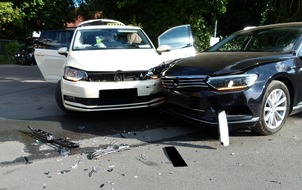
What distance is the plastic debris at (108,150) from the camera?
4.50 meters

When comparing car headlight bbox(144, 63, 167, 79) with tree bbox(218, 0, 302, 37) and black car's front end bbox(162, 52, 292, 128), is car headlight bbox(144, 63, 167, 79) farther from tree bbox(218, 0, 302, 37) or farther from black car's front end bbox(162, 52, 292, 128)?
tree bbox(218, 0, 302, 37)

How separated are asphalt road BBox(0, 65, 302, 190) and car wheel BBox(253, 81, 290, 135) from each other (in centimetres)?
15

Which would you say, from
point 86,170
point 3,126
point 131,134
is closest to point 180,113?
point 131,134

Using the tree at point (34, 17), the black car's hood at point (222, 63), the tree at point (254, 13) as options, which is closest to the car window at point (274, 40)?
the black car's hood at point (222, 63)

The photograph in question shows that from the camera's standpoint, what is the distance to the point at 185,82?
5.09 m

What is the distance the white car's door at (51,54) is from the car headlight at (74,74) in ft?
7.11

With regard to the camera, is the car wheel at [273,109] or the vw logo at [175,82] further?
the vw logo at [175,82]

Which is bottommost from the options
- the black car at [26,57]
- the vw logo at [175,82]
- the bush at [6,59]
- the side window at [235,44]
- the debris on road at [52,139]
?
the bush at [6,59]

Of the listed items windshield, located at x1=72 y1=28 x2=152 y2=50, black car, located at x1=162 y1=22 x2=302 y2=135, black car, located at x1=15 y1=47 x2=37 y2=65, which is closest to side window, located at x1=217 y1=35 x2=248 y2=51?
black car, located at x1=162 y1=22 x2=302 y2=135

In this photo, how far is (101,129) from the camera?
18.8 feet

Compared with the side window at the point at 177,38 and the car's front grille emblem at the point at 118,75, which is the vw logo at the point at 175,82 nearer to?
the car's front grille emblem at the point at 118,75

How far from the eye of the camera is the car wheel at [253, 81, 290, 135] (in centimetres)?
489

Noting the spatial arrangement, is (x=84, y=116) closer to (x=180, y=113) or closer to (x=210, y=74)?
(x=180, y=113)

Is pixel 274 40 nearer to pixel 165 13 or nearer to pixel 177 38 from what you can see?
pixel 177 38
